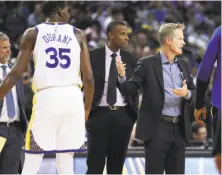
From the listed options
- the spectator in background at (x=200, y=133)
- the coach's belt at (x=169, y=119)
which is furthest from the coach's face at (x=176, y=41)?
the spectator in background at (x=200, y=133)

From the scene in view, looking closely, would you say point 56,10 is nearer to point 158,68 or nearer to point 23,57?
point 23,57

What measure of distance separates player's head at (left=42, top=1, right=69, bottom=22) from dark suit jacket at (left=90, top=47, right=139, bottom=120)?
143 centimetres

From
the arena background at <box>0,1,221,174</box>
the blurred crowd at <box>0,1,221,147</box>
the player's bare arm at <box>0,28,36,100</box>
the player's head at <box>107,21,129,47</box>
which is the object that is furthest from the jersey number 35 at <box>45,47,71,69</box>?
the blurred crowd at <box>0,1,221,147</box>

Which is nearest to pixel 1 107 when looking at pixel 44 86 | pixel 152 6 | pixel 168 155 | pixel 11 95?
pixel 11 95

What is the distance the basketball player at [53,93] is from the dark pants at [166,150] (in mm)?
768

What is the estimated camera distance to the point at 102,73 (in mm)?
7031

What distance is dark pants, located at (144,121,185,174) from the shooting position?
6.04 m

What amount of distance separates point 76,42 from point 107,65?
1.52 m

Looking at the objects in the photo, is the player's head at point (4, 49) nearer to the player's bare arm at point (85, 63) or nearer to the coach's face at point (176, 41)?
the player's bare arm at point (85, 63)

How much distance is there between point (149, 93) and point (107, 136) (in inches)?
38.9

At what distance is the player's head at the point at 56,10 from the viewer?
18.5ft

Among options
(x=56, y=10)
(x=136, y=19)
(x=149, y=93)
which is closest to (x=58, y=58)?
(x=56, y=10)

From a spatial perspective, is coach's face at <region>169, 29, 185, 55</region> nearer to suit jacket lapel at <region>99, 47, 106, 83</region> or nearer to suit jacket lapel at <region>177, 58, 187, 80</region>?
suit jacket lapel at <region>177, 58, 187, 80</region>

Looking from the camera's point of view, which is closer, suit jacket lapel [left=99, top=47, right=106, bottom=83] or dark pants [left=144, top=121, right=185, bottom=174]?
dark pants [left=144, top=121, right=185, bottom=174]
